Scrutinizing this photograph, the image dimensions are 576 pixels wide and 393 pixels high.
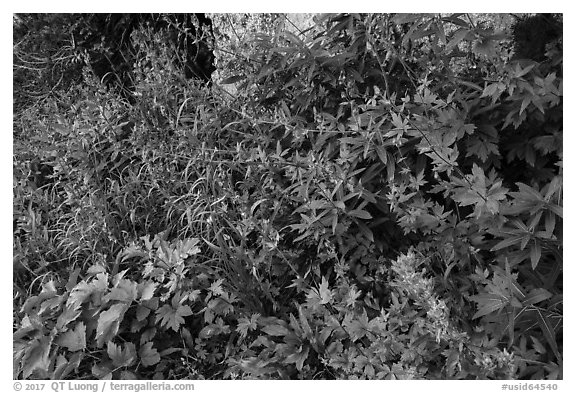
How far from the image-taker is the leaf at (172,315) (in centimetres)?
244

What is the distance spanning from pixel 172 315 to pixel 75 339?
42cm

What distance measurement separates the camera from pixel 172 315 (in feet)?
8.15

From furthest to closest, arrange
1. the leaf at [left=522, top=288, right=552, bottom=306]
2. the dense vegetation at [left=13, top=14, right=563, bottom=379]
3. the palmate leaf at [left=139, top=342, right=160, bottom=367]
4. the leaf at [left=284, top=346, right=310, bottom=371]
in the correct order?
the palmate leaf at [left=139, top=342, right=160, bottom=367] < the leaf at [left=284, top=346, right=310, bottom=371] < the dense vegetation at [left=13, top=14, right=563, bottom=379] < the leaf at [left=522, top=288, right=552, bottom=306]

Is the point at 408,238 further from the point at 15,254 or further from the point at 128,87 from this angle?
the point at 128,87

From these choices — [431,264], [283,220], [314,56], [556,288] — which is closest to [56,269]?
[283,220]

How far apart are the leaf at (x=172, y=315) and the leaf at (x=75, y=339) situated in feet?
1.05

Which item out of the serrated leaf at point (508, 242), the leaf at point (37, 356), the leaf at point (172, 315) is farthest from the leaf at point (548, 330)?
the leaf at point (37, 356)

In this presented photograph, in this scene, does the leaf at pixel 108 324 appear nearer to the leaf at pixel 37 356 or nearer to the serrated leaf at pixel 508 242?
the leaf at pixel 37 356

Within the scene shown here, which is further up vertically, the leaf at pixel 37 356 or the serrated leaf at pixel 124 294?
the serrated leaf at pixel 124 294

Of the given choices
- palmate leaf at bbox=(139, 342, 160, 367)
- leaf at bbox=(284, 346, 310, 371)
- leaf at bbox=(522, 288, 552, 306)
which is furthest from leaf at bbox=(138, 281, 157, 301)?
leaf at bbox=(522, 288, 552, 306)

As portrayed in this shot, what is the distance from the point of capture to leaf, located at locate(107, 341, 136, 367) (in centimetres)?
240

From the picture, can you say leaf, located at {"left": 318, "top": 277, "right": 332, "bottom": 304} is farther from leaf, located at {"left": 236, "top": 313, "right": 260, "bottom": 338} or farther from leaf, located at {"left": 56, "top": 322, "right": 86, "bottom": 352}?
leaf, located at {"left": 56, "top": 322, "right": 86, "bottom": 352}

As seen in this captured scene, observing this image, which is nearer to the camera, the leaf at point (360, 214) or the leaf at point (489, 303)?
the leaf at point (489, 303)

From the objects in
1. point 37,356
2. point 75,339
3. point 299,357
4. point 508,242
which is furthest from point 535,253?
point 37,356
